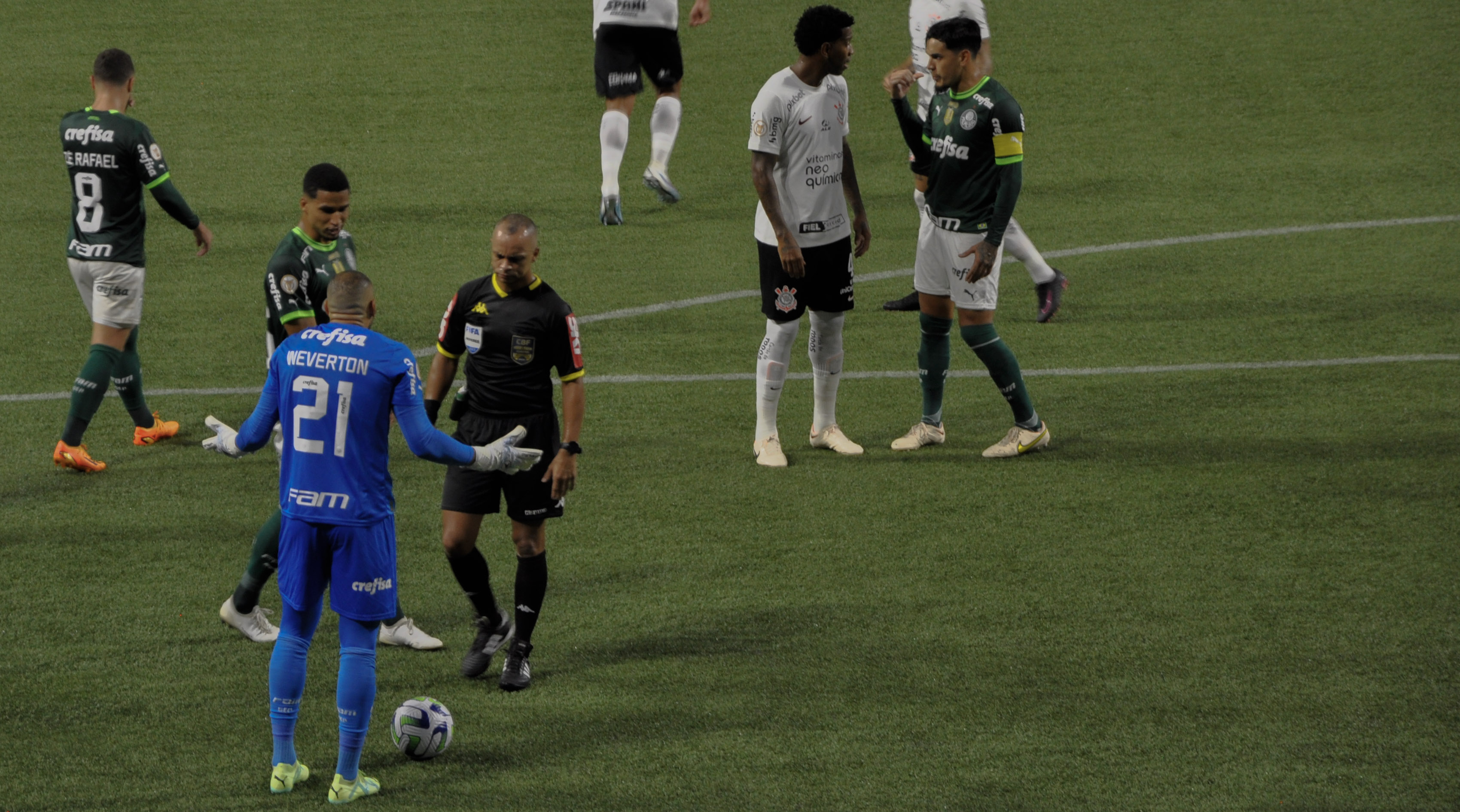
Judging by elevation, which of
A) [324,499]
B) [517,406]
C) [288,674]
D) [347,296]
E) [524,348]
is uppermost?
[347,296]

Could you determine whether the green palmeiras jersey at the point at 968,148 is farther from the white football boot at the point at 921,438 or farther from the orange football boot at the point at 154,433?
the orange football boot at the point at 154,433

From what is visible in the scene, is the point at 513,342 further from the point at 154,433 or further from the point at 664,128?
the point at 664,128

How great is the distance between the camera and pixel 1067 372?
416 inches

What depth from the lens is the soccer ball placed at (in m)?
5.48

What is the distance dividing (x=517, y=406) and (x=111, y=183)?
407 cm

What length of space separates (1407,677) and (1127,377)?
4.58 meters

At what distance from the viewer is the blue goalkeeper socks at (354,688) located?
16.7 ft

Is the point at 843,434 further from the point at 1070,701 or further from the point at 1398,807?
the point at 1398,807

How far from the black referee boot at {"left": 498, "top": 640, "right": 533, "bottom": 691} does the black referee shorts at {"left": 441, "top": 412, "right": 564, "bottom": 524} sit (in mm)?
537

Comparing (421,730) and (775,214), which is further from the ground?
(775,214)

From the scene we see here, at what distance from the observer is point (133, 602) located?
277 inches

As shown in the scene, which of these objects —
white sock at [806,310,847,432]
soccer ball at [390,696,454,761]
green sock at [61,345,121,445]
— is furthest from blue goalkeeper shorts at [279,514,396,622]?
green sock at [61,345,121,445]

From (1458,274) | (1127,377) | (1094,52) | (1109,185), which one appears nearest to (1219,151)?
(1109,185)

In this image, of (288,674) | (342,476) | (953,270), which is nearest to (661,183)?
(953,270)
